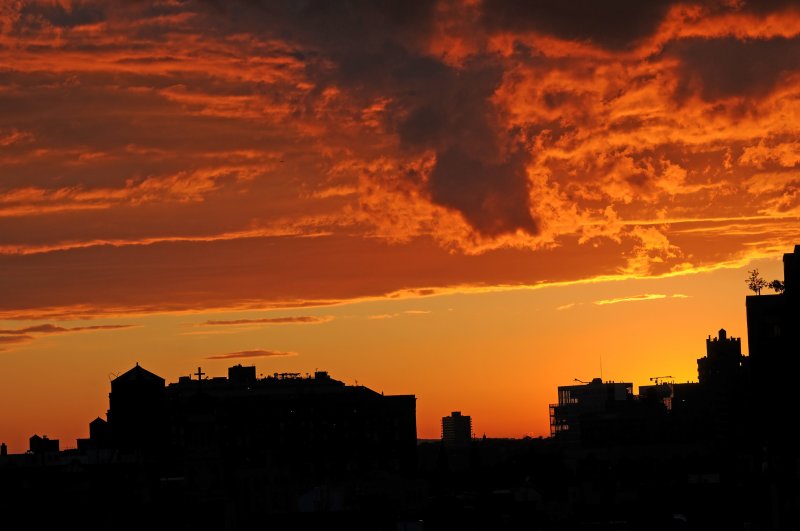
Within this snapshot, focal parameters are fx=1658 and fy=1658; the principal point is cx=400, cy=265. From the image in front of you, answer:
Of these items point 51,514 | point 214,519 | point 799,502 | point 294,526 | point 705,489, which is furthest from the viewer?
point 705,489

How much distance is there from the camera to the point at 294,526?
170 metres

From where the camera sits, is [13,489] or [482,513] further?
[482,513]

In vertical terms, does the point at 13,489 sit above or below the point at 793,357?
below

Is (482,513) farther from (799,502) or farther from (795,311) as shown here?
(799,502)

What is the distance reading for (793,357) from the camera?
176125mm

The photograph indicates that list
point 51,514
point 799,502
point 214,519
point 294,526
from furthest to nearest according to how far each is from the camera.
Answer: point 294,526
point 214,519
point 51,514
point 799,502

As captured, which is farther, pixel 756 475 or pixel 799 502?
pixel 756 475

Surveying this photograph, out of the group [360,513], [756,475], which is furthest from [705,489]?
[360,513]

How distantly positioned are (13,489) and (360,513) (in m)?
48.4

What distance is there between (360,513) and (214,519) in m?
35.0

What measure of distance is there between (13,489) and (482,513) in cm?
5958

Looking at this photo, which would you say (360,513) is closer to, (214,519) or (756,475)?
(214,519)

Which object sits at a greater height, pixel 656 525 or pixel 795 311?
pixel 795 311

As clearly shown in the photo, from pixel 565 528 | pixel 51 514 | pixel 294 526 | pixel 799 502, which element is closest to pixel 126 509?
pixel 51 514
